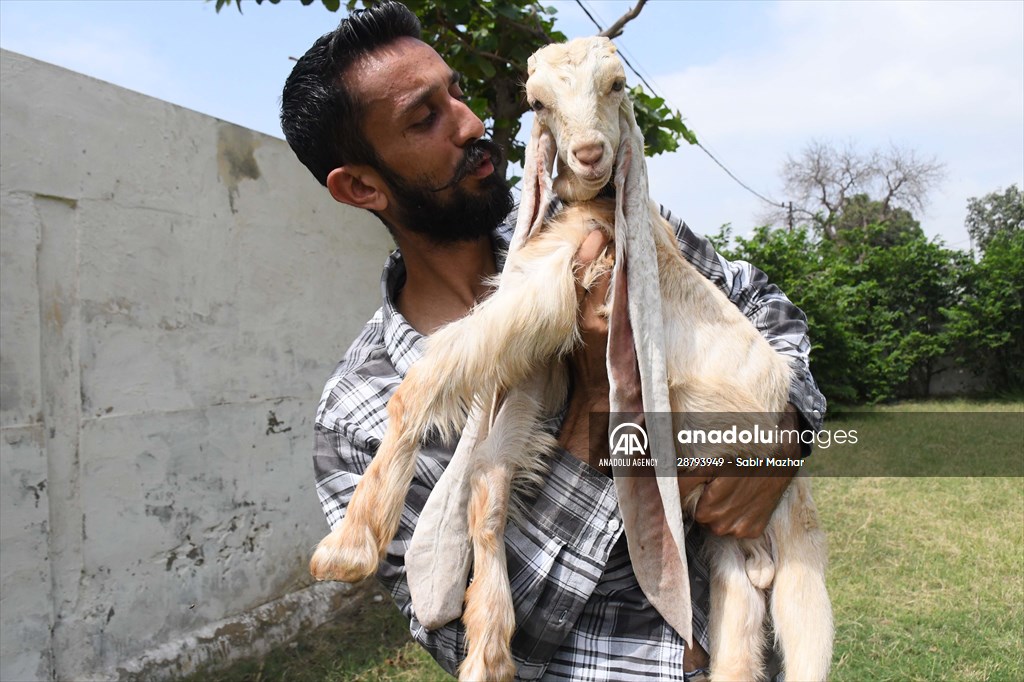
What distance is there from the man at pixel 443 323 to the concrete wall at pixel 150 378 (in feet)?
6.46

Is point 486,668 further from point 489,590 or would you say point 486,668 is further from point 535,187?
point 535,187

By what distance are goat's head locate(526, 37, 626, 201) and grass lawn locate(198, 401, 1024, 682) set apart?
358 cm

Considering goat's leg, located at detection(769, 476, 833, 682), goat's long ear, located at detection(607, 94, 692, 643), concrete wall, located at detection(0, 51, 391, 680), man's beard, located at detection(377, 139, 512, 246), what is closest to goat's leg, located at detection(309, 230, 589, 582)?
goat's long ear, located at detection(607, 94, 692, 643)

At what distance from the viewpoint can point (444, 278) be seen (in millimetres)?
2186

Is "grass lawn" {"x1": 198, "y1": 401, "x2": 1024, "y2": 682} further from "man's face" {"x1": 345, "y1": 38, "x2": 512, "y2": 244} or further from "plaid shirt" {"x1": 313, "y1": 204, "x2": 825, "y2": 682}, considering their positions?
"man's face" {"x1": 345, "y1": 38, "x2": 512, "y2": 244}

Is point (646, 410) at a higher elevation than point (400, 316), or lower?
lower

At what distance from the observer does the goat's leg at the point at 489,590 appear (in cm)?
143

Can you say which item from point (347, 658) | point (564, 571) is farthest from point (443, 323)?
point (347, 658)

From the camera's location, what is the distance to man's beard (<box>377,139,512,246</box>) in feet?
6.54

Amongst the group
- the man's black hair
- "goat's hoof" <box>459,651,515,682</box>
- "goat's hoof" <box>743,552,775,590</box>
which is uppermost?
the man's black hair

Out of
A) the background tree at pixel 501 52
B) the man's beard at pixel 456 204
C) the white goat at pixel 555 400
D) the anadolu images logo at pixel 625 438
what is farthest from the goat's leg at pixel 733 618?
the background tree at pixel 501 52

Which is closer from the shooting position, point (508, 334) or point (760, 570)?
point (508, 334)

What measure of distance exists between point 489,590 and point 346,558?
11.0 inches

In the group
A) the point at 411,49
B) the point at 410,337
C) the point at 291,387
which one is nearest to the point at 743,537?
the point at 410,337
